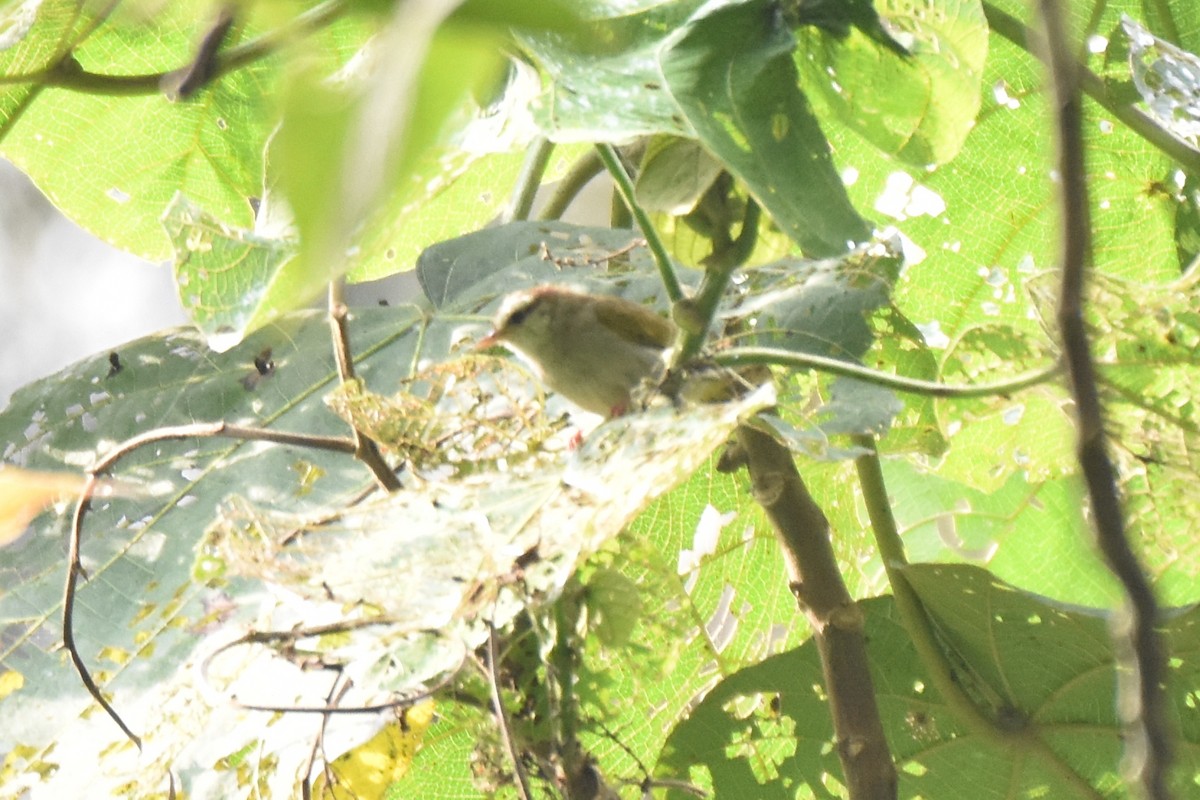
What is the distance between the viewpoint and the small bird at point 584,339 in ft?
3.63

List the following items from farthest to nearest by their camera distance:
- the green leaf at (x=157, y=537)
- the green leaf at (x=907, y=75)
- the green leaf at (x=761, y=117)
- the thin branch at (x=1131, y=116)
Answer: the thin branch at (x=1131, y=116) < the green leaf at (x=157, y=537) < the green leaf at (x=907, y=75) < the green leaf at (x=761, y=117)

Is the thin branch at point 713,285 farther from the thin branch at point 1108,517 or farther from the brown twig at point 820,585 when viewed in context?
the thin branch at point 1108,517

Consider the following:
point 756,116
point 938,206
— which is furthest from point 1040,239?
point 756,116

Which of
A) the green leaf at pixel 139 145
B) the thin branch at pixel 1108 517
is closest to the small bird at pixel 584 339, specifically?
the green leaf at pixel 139 145

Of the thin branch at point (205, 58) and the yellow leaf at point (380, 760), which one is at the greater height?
the thin branch at point (205, 58)

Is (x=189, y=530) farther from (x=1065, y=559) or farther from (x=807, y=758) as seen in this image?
(x=1065, y=559)

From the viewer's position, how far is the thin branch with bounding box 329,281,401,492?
2.83 feet

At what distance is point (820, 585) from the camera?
3.22ft

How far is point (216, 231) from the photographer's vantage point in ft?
3.01

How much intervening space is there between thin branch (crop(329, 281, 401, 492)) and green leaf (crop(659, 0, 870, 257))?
0.30 metres

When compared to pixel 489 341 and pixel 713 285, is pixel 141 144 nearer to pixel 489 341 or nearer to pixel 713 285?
pixel 489 341

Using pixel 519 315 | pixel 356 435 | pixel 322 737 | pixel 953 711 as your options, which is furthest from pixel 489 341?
pixel 953 711

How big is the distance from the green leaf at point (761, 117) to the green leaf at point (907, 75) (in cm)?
5

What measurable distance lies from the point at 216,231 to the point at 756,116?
425mm
